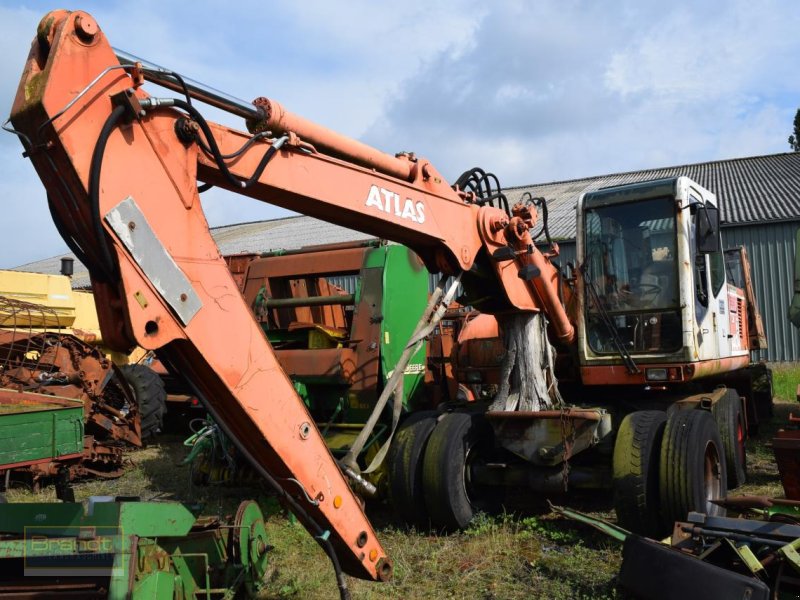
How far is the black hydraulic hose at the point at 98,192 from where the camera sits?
110 inches

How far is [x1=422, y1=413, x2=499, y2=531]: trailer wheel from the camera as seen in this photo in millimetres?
5660

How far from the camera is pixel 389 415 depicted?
689 centimetres

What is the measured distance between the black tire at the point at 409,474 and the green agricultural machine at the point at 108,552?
2.15 metres

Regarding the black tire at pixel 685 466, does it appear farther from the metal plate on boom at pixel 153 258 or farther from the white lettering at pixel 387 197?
the metal plate on boom at pixel 153 258

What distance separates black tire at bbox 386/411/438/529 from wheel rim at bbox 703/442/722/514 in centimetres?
216

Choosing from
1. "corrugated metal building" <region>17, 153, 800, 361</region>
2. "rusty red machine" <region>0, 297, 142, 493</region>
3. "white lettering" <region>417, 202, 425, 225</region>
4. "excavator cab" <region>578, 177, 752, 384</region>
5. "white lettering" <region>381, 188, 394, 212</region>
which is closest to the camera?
"white lettering" <region>381, 188, 394, 212</region>

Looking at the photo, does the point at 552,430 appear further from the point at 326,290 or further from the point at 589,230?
the point at 326,290

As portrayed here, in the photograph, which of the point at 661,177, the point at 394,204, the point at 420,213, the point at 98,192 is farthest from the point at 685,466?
the point at 661,177

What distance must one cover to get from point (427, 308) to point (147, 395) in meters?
5.89

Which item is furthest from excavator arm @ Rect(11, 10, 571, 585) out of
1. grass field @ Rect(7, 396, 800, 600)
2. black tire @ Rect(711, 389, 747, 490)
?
black tire @ Rect(711, 389, 747, 490)

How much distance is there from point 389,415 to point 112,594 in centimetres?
408

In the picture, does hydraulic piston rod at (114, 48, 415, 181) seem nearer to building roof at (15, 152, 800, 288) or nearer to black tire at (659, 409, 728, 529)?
black tire at (659, 409, 728, 529)

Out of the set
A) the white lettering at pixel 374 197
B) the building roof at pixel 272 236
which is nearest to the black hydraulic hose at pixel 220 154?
the white lettering at pixel 374 197

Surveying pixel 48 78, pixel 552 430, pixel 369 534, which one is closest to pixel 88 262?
pixel 48 78
